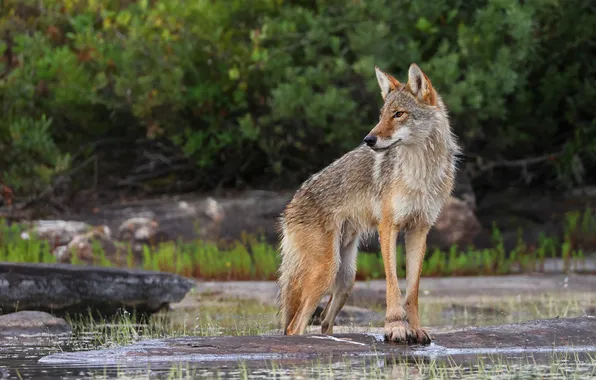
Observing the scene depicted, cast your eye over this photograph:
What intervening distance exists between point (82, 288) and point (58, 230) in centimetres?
519

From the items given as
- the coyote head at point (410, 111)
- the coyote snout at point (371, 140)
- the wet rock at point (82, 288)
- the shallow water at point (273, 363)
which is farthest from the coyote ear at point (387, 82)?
the wet rock at point (82, 288)

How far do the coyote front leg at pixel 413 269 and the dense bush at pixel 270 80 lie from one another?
8313 mm

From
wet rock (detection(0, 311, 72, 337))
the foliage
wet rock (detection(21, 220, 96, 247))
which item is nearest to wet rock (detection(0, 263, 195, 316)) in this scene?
wet rock (detection(0, 311, 72, 337))

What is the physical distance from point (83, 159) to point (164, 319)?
29.8 ft

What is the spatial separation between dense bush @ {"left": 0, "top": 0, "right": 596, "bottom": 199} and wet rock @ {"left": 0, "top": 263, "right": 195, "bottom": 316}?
5768 millimetres

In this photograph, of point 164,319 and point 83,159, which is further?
point 83,159

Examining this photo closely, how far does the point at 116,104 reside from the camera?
1888 cm

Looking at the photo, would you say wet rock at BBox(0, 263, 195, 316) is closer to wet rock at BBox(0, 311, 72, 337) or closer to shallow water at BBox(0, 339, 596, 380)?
wet rock at BBox(0, 311, 72, 337)

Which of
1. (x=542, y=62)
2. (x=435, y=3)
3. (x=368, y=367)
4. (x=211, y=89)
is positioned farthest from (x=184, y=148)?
(x=368, y=367)

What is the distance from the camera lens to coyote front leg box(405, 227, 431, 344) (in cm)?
877

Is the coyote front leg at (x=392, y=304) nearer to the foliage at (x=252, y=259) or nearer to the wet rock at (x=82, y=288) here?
the wet rock at (x=82, y=288)

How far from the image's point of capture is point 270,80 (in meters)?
18.4

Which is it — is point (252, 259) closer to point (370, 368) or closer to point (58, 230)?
point (58, 230)

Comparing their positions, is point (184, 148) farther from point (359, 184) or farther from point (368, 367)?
point (368, 367)
